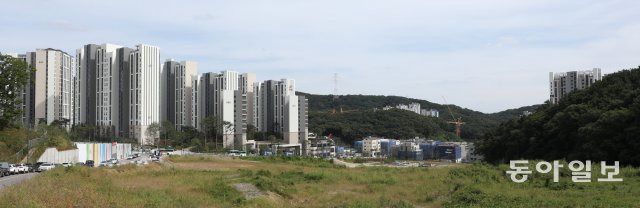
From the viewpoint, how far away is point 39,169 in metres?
40.5

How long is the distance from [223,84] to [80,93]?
28.9 m

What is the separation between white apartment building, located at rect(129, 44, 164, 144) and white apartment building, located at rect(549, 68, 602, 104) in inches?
3012

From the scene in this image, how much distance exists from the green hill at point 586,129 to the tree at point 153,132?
60.9 m

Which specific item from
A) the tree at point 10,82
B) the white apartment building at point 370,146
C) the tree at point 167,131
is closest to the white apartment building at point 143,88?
the tree at point 167,131

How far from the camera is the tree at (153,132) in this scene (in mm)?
101700

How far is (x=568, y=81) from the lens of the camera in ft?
345

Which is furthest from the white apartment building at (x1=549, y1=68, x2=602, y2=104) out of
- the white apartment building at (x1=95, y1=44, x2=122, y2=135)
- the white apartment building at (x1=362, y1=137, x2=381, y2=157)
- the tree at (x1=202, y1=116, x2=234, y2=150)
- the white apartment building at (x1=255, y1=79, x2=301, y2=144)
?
the white apartment building at (x1=95, y1=44, x2=122, y2=135)

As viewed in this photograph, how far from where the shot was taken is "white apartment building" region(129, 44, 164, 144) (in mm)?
102375

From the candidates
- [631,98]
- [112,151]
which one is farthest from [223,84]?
[631,98]

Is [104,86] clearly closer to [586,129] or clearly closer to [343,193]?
[586,129]

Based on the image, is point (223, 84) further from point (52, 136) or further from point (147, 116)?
point (52, 136)

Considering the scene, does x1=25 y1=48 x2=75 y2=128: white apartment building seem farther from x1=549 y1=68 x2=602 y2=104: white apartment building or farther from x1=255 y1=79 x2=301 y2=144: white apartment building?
x1=549 y1=68 x2=602 y2=104: white apartment building

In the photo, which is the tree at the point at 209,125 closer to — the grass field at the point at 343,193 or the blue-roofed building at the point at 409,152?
the blue-roofed building at the point at 409,152

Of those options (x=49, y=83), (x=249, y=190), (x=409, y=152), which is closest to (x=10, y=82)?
(x=249, y=190)
